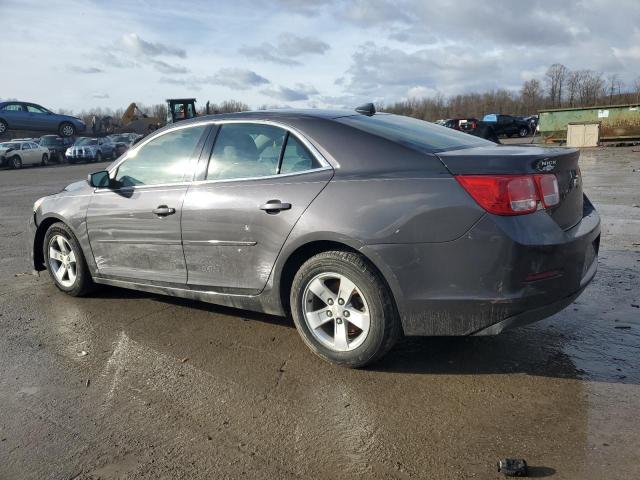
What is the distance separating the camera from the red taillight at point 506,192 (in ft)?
9.95

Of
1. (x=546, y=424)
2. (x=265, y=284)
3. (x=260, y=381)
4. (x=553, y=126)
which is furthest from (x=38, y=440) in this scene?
(x=553, y=126)

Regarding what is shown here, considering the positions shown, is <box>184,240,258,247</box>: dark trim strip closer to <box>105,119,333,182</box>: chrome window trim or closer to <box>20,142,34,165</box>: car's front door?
<box>105,119,333,182</box>: chrome window trim

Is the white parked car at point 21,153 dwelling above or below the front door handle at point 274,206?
above

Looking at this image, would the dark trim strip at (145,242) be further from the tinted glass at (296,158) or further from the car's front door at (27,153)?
the car's front door at (27,153)

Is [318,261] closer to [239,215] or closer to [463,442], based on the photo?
[239,215]

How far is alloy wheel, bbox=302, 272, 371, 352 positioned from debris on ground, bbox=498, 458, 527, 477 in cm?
114

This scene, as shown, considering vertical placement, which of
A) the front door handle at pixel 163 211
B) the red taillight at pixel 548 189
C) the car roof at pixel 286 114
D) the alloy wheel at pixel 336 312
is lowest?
the alloy wheel at pixel 336 312

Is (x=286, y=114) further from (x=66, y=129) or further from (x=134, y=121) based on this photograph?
(x=134, y=121)

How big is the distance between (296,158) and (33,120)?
3508 centimetres

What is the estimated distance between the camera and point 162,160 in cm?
459

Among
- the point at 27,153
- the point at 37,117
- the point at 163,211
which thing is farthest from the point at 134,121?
the point at 163,211

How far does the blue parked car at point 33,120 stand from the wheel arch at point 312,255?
34028 mm

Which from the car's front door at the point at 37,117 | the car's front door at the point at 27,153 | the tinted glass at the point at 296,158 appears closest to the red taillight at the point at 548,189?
the tinted glass at the point at 296,158

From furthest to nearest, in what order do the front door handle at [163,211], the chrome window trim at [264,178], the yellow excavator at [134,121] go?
the yellow excavator at [134,121] < the front door handle at [163,211] < the chrome window trim at [264,178]
